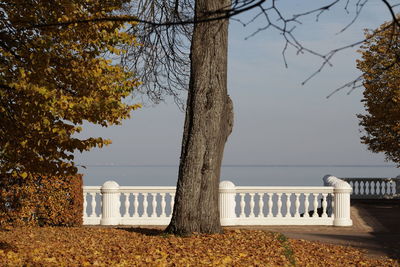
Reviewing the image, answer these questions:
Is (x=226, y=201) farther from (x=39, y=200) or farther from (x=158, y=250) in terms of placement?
(x=158, y=250)

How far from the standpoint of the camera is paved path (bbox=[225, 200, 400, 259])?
13.3 m

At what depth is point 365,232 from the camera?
1598 centimetres

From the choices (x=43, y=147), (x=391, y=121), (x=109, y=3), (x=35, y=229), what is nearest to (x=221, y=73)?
(x=109, y=3)

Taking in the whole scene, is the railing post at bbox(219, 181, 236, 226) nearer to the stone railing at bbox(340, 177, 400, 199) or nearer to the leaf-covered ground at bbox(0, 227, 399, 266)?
the leaf-covered ground at bbox(0, 227, 399, 266)

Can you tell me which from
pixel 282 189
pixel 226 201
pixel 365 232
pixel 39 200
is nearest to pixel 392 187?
pixel 282 189

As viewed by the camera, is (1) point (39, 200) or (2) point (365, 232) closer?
(1) point (39, 200)

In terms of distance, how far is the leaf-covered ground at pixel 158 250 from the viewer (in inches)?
369

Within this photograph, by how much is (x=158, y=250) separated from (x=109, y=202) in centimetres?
708

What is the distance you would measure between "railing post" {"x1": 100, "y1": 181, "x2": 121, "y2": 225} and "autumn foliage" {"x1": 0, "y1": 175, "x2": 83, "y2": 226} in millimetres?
2079

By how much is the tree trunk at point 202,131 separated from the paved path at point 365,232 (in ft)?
12.1

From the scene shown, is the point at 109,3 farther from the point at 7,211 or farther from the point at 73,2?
the point at 7,211

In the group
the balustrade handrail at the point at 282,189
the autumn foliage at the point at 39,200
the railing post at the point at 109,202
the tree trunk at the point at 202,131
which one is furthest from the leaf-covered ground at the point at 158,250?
the balustrade handrail at the point at 282,189

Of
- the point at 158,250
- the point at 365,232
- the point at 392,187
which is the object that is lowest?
the point at 365,232

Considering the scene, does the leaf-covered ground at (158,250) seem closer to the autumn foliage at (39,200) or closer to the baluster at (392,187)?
the autumn foliage at (39,200)
